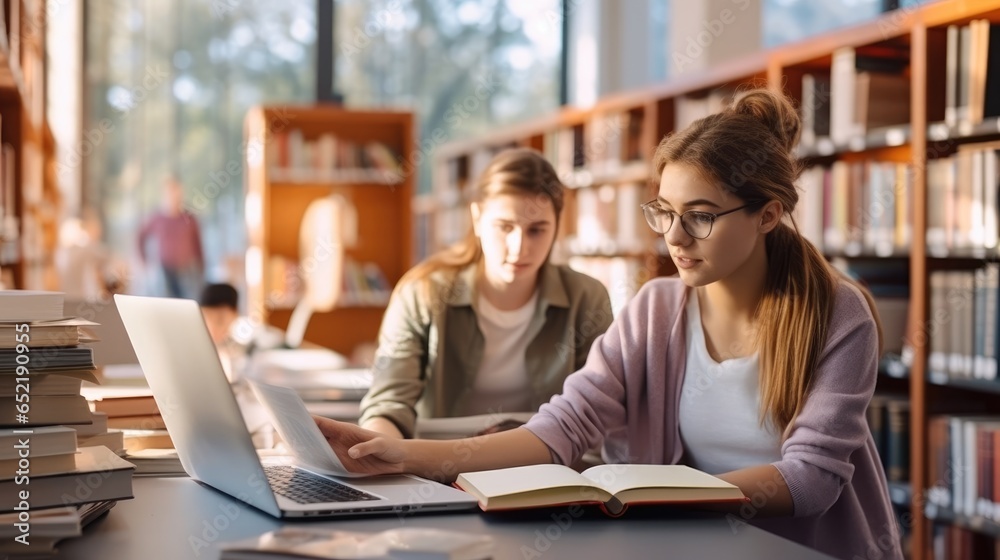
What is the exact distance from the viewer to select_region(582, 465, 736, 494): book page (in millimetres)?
1297

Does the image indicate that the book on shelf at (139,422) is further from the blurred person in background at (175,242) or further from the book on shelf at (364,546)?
the blurred person in background at (175,242)

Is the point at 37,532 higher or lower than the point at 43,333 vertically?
lower

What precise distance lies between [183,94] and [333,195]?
2200mm

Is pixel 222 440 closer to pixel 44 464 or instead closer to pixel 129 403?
pixel 44 464

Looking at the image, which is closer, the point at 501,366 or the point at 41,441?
the point at 41,441

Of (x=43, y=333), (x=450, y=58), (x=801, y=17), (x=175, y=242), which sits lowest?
(x=43, y=333)

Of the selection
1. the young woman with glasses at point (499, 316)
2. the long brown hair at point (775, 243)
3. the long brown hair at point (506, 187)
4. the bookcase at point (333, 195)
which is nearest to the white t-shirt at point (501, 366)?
the young woman with glasses at point (499, 316)

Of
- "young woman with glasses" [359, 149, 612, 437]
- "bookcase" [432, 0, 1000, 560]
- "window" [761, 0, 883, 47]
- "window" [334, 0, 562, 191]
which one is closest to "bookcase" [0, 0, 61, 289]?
"young woman with glasses" [359, 149, 612, 437]

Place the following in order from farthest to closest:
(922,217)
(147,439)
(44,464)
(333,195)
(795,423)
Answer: (333,195)
(922,217)
(147,439)
(795,423)
(44,464)

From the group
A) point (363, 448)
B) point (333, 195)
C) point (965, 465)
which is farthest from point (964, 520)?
Answer: point (333, 195)

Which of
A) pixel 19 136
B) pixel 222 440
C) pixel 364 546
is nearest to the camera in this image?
pixel 364 546

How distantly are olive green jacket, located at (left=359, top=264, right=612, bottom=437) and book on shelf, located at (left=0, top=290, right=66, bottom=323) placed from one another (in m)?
1.14

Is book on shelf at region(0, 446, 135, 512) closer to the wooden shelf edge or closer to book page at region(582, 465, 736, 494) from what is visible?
book page at region(582, 465, 736, 494)

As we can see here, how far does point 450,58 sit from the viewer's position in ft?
26.6
